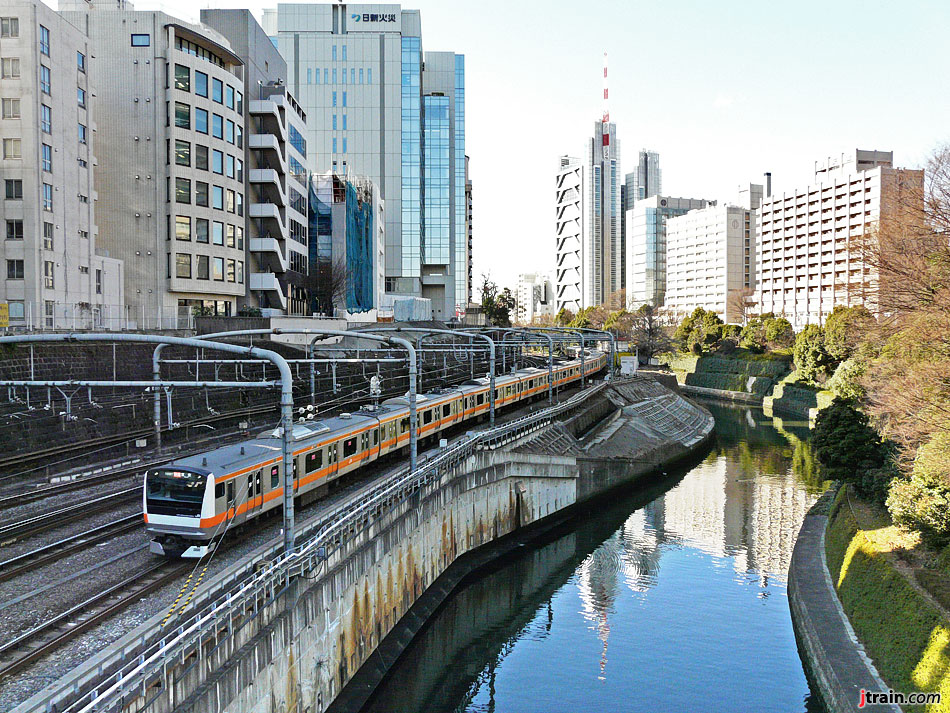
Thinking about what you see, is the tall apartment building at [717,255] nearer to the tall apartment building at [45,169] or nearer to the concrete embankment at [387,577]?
the concrete embankment at [387,577]

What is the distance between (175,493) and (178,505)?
11.0 inches

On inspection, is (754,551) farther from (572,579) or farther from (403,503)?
(403,503)

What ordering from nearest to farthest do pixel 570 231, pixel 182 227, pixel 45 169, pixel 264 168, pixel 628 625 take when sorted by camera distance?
pixel 628 625 → pixel 45 169 → pixel 182 227 → pixel 264 168 → pixel 570 231

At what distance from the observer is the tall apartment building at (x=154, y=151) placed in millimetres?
49125

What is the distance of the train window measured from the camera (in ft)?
73.7

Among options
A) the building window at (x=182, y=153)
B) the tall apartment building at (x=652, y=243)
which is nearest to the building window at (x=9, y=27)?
the building window at (x=182, y=153)

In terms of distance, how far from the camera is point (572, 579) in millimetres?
30312

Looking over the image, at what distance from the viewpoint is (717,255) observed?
144 metres

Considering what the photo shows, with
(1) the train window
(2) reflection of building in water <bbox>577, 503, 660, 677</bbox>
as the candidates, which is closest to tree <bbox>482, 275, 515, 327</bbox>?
(2) reflection of building in water <bbox>577, 503, 660, 677</bbox>

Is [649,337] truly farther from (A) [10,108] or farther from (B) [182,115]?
(A) [10,108]

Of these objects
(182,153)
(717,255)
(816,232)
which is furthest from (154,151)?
(717,255)

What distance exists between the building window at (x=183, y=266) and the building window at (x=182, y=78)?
10.5m

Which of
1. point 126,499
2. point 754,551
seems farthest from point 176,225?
point 754,551

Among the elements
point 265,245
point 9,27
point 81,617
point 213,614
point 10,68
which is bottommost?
point 81,617
